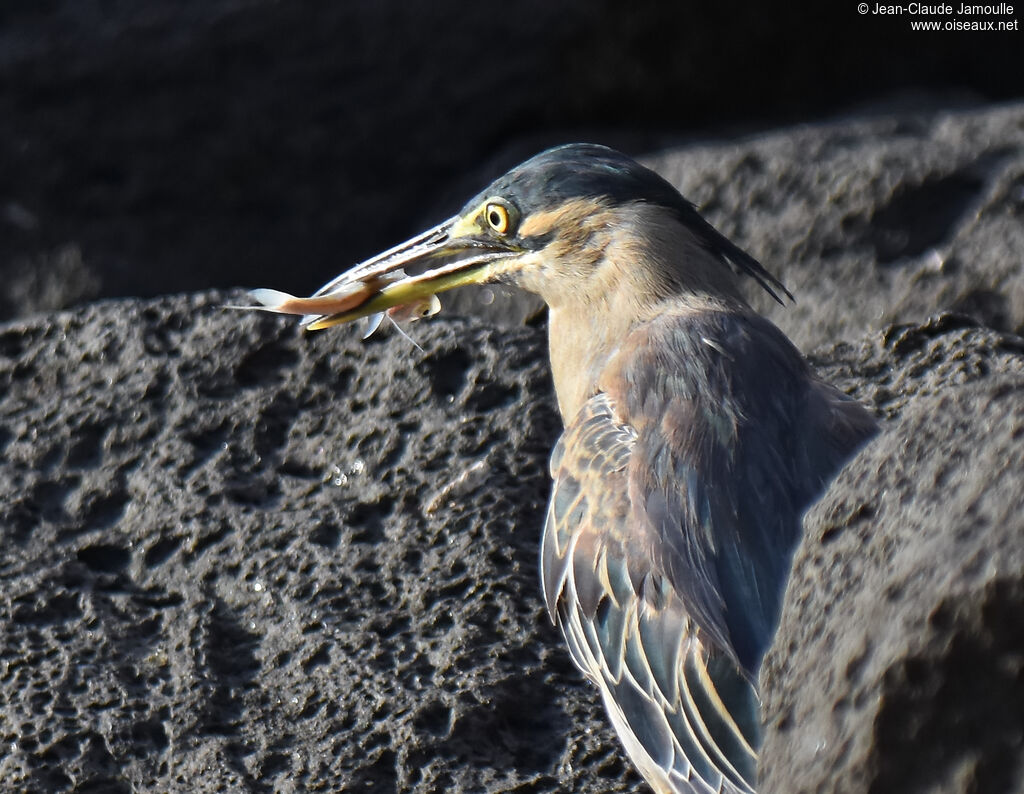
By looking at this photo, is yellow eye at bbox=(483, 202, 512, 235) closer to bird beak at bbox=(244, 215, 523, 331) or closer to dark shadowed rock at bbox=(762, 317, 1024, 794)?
bird beak at bbox=(244, 215, 523, 331)

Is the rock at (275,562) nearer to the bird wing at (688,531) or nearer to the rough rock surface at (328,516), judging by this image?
the rough rock surface at (328,516)

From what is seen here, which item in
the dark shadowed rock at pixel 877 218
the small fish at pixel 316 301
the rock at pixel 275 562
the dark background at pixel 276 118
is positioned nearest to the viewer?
the rock at pixel 275 562

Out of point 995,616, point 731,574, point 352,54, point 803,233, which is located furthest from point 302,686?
point 352,54

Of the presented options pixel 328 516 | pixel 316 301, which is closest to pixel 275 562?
pixel 328 516

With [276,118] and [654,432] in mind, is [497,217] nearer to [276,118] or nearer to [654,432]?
[654,432]

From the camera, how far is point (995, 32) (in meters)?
4.70

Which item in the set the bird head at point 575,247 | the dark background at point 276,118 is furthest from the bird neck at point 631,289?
the dark background at point 276,118

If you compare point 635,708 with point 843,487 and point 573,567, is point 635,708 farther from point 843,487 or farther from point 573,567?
point 843,487

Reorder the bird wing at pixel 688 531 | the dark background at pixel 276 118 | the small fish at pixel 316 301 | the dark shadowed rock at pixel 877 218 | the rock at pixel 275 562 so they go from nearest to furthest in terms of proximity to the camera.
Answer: the bird wing at pixel 688 531 < the rock at pixel 275 562 < the small fish at pixel 316 301 < the dark shadowed rock at pixel 877 218 < the dark background at pixel 276 118

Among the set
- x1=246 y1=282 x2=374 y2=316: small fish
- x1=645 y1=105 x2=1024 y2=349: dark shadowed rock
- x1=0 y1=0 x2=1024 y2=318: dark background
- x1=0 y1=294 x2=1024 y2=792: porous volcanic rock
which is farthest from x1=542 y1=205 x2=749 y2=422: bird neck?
x1=0 y1=0 x2=1024 y2=318: dark background

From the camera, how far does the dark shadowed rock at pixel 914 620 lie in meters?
1.00

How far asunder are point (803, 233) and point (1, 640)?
220 cm

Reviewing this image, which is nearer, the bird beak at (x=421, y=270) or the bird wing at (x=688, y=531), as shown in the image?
the bird wing at (x=688, y=531)

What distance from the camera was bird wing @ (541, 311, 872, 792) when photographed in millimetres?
2182
